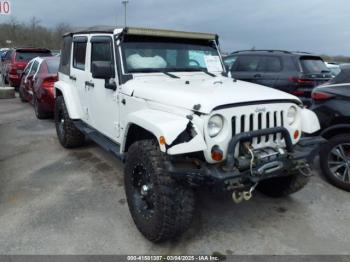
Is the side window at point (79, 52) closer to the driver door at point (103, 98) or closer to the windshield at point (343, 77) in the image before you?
the driver door at point (103, 98)

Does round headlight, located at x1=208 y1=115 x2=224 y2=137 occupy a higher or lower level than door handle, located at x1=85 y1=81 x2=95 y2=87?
lower

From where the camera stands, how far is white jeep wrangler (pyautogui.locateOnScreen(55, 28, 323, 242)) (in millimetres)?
2984

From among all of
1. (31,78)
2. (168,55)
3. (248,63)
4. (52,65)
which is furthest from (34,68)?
(168,55)

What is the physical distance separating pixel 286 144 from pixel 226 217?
1.11m

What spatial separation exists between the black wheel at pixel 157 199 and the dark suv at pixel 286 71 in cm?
436

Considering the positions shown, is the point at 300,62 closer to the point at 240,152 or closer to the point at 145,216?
the point at 240,152

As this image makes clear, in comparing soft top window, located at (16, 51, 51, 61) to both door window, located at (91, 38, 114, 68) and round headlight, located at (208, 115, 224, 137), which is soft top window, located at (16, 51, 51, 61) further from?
round headlight, located at (208, 115, 224, 137)

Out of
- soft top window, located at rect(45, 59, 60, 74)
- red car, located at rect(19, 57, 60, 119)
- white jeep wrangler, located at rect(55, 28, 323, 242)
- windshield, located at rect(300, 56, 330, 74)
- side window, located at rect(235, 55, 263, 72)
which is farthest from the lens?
side window, located at rect(235, 55, 263, 72)

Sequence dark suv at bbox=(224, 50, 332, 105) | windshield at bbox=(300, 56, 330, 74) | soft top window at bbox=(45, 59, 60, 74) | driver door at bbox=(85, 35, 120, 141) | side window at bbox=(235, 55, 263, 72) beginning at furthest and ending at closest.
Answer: side window at bbox=(235, 55, 263, 72) → soft top window at bbox=(45, 59, 60, 74) → windshield at bbox=(300, 56, 330, 74) → dark suv at bbox=(224, 50, 332, 105) → driver door at bbox=(85, 35, 120, 141)

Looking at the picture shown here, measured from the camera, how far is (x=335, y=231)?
363 cm

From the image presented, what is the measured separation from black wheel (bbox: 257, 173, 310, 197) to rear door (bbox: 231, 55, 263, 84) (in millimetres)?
4457

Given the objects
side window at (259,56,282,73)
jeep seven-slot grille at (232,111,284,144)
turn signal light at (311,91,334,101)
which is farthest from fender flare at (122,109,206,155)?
side window at (259,56,282,73)

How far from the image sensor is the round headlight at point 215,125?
3.06m

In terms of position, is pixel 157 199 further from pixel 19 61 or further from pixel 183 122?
pixel 19 61
